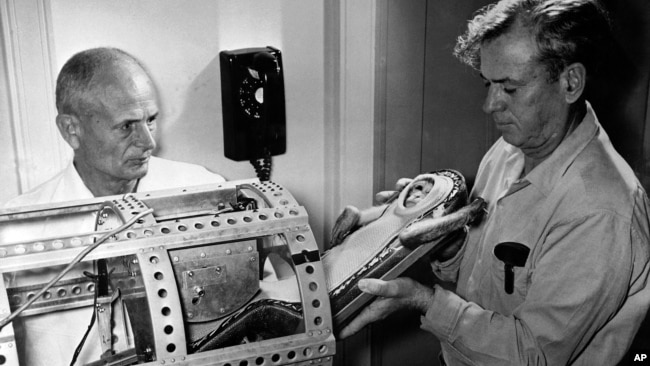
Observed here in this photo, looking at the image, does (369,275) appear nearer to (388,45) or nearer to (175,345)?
(175,345)

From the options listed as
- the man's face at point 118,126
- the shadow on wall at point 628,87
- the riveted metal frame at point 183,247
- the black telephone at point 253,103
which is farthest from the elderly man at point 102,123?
the shadow on wall at point 628,87

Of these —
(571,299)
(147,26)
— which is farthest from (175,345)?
(147,26)

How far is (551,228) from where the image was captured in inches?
54.9

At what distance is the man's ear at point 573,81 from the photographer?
1411 millimetres

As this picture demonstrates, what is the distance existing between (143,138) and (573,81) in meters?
1.04

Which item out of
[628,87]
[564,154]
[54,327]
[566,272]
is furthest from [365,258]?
[628,87]

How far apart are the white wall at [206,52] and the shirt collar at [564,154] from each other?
76cm

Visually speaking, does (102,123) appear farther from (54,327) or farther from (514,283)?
(514,283)

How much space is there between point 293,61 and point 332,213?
1.66 ft

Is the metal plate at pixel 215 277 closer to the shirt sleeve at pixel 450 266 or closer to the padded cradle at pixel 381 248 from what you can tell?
the padded cradle at pixel 381 248

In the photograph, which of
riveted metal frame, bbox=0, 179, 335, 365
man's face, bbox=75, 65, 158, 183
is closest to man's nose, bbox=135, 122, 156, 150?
man's face, bbox=75, 65, 158, 183

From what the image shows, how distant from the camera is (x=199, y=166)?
73.6 inches

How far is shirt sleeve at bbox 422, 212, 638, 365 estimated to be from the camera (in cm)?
130

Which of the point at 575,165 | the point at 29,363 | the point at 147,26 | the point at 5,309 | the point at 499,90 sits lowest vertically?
the point at 29,363
